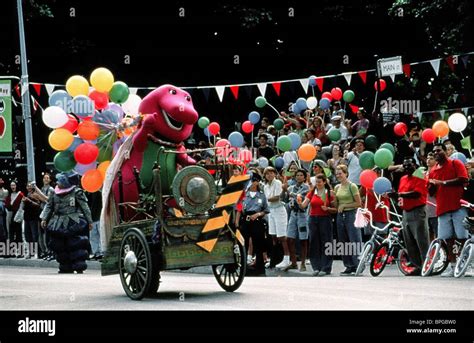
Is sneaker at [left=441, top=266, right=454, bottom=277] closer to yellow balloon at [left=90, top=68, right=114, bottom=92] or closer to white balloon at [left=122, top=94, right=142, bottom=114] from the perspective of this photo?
white balloon at [left=122, top=94, right=142, bottom=114]

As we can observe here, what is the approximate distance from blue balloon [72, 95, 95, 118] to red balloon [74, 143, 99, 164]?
421 millimetres

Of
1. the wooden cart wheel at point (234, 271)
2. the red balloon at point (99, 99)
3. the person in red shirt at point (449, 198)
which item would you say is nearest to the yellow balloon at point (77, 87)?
the red balloon at point (99, 99)

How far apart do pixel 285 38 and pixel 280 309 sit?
785 inches

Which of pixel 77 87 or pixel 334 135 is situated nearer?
pixel 77 87

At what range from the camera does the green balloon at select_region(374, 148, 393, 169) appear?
56.2 feet

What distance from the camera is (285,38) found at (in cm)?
3012

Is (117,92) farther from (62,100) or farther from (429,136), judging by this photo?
(429,136)

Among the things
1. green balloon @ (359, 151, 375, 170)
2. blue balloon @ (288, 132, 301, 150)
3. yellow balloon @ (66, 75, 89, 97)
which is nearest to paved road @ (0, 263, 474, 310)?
green balloon @ (359, 151, 375, 170)

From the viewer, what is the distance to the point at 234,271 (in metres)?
12.9

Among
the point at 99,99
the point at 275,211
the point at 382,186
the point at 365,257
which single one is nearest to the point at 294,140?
the point at 275,211

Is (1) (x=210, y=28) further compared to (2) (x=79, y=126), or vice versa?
(1) (x=210, y=28)

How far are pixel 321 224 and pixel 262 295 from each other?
5165mm
